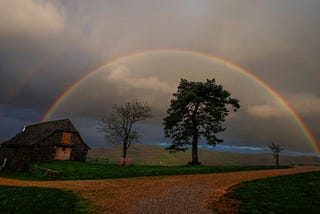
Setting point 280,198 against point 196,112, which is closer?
point 280,198

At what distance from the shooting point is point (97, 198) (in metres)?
16.0

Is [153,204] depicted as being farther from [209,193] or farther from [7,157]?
[7,157]

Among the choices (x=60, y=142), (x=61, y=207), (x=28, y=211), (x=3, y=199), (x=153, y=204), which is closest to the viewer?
(x=28, y=211)

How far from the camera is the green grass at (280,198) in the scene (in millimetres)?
12914

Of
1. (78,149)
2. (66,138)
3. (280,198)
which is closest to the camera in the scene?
(280,198)

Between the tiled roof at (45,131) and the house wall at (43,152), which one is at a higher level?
the tiled roof at (45,131)

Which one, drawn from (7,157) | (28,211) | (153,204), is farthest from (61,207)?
(7,157)

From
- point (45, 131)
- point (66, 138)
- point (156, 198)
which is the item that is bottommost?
point (156, 198)

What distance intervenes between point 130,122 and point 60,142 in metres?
15.3

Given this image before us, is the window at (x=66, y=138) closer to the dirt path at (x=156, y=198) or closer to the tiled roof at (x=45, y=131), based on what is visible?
the tiled roof at (x=45, y=131)

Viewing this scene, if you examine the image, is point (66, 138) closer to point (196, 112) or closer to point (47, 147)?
point (47, 147)

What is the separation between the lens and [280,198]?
604 inches

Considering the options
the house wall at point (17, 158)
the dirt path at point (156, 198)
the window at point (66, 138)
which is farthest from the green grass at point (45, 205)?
the window at point (66, 138)

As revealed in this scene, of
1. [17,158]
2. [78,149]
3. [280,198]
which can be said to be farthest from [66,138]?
[280,198]
